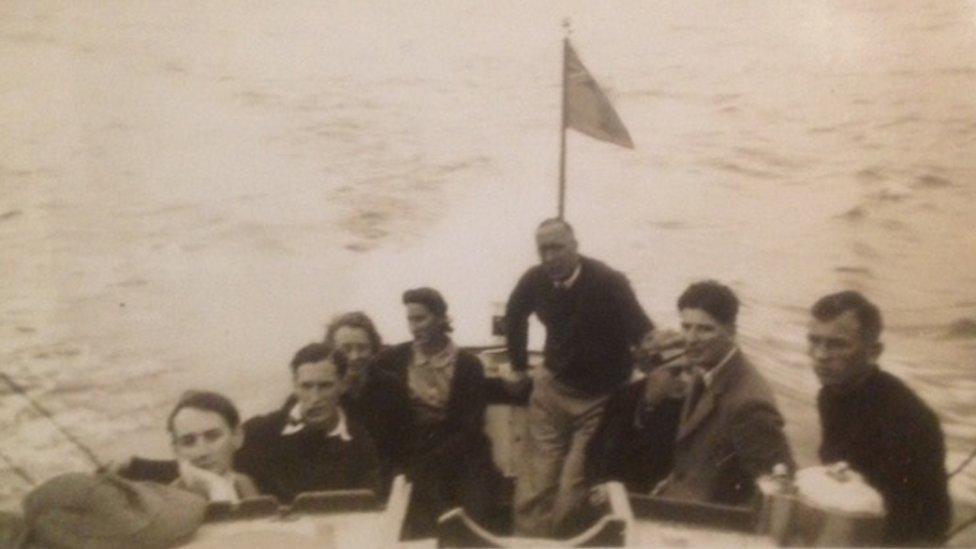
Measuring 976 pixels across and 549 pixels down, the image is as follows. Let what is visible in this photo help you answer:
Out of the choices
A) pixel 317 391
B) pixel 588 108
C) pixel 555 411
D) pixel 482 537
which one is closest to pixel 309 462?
pixel 317 391

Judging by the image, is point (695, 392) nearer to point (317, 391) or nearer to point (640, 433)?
point (640, 433)

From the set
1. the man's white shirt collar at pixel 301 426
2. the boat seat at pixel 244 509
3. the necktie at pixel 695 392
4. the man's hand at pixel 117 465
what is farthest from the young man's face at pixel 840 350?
the man's hand at pixel 117 465

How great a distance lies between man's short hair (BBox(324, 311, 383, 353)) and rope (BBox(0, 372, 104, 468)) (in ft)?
2.10

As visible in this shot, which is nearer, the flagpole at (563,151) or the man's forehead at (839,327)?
the man's forehead at (839,327)

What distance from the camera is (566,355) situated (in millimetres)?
2113

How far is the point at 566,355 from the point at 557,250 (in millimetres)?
244

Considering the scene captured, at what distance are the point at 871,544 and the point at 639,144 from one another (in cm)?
100

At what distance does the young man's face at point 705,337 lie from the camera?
202 cm

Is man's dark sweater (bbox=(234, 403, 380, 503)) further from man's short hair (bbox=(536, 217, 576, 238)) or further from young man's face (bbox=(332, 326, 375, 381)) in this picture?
man's short hair (bbox=(536, 217, 576, 238))

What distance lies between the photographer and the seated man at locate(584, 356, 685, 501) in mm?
2047

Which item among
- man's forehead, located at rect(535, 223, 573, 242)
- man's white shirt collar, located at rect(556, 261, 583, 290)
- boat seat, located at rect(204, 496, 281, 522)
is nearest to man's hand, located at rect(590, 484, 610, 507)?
man's white shirt collar, located at rect(556, 261, 583, 290)

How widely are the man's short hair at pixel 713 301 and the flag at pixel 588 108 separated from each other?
1.23 feet

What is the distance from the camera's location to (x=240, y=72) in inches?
87.7

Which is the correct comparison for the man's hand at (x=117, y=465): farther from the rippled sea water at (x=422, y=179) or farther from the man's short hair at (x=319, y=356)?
the man's short hair at (x=319, y=356)
